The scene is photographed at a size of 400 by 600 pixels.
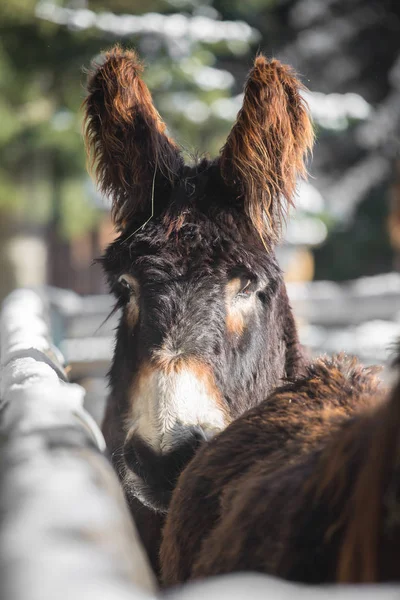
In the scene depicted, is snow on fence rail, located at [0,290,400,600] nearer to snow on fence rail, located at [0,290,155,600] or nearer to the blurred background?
snow on fence rail, located at [0,290,155,600]

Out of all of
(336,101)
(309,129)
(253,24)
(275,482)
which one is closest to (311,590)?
(275,482)

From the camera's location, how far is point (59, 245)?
18.2m

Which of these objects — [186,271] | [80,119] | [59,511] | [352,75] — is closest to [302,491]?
[59,511]

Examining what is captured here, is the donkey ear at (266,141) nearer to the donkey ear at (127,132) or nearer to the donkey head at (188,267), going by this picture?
the donkey head at (188,267)

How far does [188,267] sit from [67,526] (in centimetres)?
Result: 192

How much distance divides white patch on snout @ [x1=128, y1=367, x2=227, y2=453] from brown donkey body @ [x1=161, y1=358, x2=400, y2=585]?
280 millimetres

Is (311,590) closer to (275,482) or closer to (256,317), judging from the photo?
(275,482)

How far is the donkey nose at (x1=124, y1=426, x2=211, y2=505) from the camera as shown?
246 cm

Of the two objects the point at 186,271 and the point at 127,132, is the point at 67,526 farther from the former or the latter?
the point at 127,132

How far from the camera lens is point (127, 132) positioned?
332 cm

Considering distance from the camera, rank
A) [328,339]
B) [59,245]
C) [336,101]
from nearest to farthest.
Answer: [328,339]
[336,101]
[59,245]

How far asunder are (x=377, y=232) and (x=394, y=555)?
16.3 m

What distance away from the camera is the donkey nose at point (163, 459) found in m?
2.46

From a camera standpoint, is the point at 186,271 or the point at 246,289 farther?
the point at 246,289
